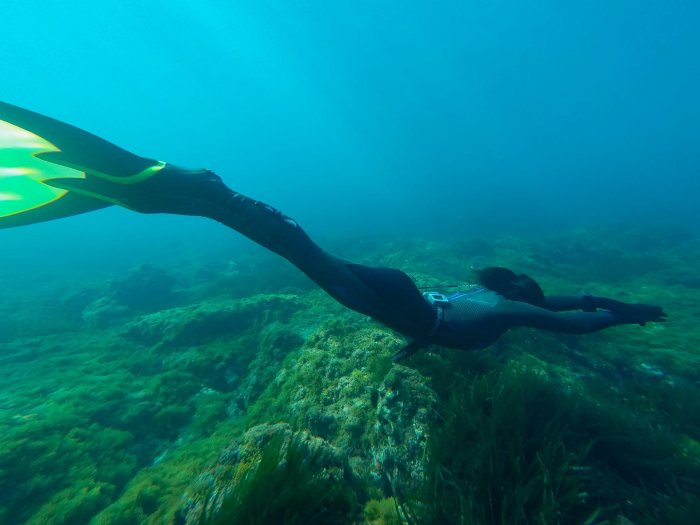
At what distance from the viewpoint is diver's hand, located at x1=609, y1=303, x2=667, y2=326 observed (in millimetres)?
4891

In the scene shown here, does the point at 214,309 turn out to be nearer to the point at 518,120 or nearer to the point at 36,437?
the point at 36,437

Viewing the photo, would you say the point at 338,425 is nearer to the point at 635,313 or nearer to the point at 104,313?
the point at 635,313

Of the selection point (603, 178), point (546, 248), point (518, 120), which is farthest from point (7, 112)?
point (518, 120)

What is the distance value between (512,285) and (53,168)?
21.8 feet

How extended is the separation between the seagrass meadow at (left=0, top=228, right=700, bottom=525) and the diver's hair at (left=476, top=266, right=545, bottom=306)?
982 mm

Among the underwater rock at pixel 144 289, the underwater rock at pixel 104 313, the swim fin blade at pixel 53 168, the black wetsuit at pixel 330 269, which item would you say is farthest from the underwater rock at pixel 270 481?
the underwater rock at pixel 144 289

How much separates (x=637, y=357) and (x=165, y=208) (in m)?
8.25

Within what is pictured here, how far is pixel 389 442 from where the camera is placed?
3.26 metres

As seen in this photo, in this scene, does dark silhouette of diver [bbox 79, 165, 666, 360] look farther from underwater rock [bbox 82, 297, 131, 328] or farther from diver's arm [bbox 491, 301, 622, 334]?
underwater rock [bbox 82, 297, 131, 328]

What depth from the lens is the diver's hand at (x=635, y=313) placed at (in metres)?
4.89

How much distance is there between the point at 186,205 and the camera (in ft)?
12.3

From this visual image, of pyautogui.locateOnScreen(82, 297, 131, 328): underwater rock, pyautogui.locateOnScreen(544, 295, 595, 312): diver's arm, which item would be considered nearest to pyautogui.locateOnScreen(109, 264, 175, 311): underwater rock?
pyautogui.locateOnScreen(82, 297, 131, 328): underwater rock

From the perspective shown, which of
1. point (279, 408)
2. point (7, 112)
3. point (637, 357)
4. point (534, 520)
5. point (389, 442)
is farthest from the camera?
point (637, 357)

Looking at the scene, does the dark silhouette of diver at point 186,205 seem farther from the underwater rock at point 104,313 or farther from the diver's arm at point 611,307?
the underwater rock at point 104,313
